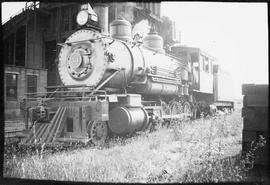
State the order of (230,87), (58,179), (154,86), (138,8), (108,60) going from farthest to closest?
(138,8) → (230,87) → (154,86) → (108,60) → (58,179)

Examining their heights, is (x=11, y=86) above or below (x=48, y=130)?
above

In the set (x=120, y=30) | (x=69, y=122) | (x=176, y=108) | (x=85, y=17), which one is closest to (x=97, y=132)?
(x=69, y=122)

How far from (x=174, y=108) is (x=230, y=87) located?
7.11 metres

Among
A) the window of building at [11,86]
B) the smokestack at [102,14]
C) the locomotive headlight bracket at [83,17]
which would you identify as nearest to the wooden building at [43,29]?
the window of building at [11,86]

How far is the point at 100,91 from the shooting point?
5285 mm

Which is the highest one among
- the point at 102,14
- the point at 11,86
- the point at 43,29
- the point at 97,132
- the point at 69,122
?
the point at 43,29

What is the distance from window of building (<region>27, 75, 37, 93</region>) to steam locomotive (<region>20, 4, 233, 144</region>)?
210 inches

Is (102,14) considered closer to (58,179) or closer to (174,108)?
(174,108)

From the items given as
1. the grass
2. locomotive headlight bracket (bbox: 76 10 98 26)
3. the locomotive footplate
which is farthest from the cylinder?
locomotive headlight bracket (bbox: 76 10 98 26)

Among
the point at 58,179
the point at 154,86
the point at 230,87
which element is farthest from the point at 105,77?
the point at 230,87

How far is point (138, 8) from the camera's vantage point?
644 inches

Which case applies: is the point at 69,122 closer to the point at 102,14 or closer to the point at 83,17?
the point at 83,17

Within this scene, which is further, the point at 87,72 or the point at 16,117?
the point at 16,117

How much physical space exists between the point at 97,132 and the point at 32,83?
7.35m
